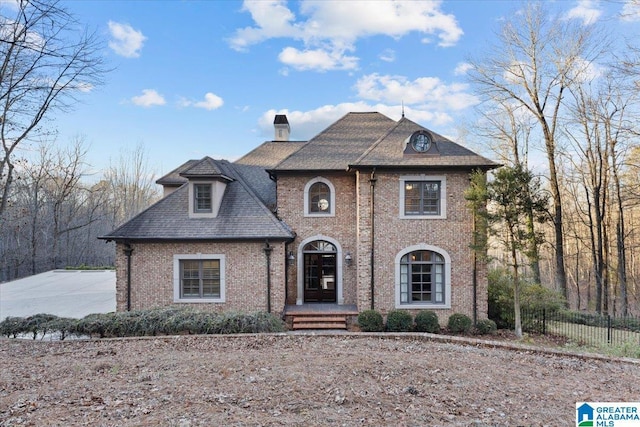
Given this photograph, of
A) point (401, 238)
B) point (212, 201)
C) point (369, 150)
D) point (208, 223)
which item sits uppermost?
point (369, 150)

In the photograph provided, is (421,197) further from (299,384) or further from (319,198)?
(299,384)

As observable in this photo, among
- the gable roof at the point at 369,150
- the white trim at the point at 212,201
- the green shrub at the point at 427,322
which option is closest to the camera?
the green shrub at the point at 427,322

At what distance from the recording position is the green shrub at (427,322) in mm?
11109

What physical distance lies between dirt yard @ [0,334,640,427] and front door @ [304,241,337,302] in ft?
16.4

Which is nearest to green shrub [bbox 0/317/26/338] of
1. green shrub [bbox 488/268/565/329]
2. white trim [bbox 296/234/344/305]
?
white trim [bbox 296/234/344/305]

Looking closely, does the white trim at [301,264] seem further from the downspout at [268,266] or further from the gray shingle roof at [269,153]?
the gray shingle roof at [269,153]

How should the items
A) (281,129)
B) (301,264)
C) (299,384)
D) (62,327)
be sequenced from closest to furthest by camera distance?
(299,384) → (62,327) → (301,264) → (281,129)

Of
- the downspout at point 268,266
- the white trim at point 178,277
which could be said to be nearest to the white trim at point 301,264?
the downspout at point 268,266

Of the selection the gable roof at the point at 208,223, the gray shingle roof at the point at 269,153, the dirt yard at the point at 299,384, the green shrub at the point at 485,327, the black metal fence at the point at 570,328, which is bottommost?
the black metal fence at the point at 570,328

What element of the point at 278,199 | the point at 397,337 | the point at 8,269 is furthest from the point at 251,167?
the point at 8,269

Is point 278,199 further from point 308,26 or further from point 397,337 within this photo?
point 308,26

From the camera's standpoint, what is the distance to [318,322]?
1148 cm
